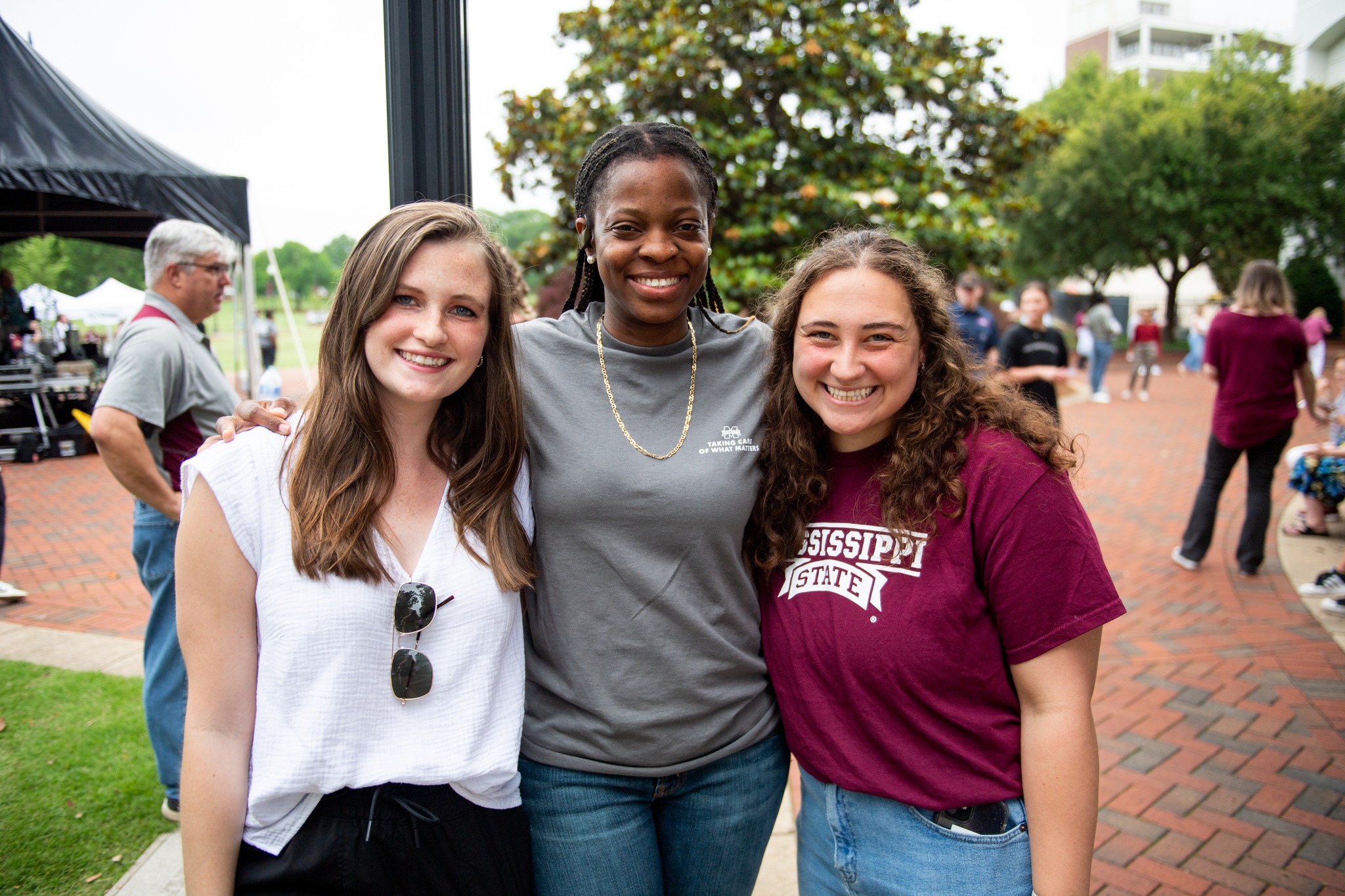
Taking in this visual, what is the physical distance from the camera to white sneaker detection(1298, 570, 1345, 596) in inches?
217

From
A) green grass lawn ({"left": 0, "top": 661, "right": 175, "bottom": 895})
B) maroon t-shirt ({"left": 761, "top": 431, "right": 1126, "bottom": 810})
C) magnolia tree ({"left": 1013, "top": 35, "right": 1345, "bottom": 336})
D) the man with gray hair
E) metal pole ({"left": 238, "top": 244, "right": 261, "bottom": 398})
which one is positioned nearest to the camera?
maroon t-shirt ({"left": 761, "top": 431, "right": 1126, "bottom": 810})

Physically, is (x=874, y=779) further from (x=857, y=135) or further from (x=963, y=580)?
(x=857, y=135)

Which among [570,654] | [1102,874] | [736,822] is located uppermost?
[570,654]

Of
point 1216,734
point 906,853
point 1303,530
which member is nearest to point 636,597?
point 906,853

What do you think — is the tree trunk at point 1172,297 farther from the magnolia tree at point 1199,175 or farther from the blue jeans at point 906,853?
the blue jeans at point 906,853

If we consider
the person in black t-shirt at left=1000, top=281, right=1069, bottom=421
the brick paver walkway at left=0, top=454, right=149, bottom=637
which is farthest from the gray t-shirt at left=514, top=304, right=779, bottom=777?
the person in black t-shirt at left=1000, top=281, right=1069, bottom=421

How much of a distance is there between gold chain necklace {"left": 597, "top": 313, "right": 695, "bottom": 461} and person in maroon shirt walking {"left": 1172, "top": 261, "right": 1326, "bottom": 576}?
18.2ft

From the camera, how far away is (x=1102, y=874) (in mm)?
2982

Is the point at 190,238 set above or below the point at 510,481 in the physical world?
above

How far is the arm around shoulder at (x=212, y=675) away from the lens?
1.41m

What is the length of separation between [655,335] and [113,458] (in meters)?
2.18

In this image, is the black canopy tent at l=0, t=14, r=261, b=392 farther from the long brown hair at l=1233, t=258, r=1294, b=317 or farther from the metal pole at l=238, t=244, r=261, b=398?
the long brown hair at l=1233, t=258, r=1294, b=317

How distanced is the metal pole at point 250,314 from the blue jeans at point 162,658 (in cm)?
790

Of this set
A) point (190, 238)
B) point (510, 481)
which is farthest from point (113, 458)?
point (510, 481)
